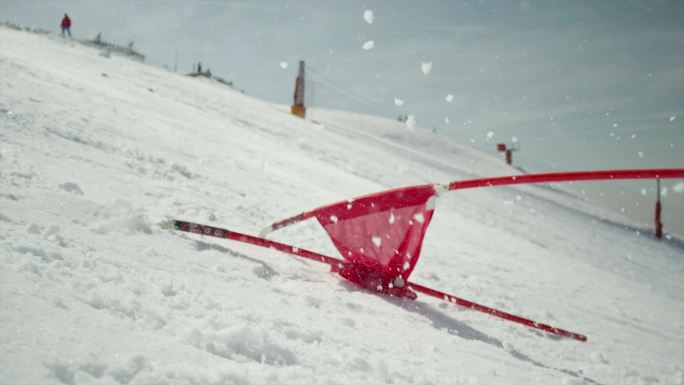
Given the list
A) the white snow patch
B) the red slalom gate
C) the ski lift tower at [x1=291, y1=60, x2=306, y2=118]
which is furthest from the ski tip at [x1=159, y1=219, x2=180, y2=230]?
the ski lift tower at [x1=291, y1=60, x2=306, y2=118]

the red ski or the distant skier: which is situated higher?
the distant skier

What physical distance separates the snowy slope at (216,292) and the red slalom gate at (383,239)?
95 mm

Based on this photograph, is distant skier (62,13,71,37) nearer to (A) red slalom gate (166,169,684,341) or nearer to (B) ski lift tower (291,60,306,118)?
(B) ski lift tower (291,60,306,118)

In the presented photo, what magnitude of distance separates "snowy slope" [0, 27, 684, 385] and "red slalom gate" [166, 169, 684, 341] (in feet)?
0.31

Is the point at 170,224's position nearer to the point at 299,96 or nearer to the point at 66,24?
the point at 299,96

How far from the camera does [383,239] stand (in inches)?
122

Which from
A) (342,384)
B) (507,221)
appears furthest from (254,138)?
(342,384)

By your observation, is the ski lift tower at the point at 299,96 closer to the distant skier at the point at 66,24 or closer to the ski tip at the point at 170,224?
the distant skier at the point at 66,24

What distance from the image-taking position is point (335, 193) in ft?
21.7

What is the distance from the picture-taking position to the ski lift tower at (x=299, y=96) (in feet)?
69.1

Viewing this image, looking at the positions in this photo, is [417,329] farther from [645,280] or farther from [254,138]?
[645,280]

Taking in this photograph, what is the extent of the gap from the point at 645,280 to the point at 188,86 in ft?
51.0

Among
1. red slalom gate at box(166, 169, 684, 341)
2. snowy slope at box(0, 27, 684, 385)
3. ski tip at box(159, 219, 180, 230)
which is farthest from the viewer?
red slalom gate at box(166, 169, 684, 341)

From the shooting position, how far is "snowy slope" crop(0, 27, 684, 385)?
1.43m
